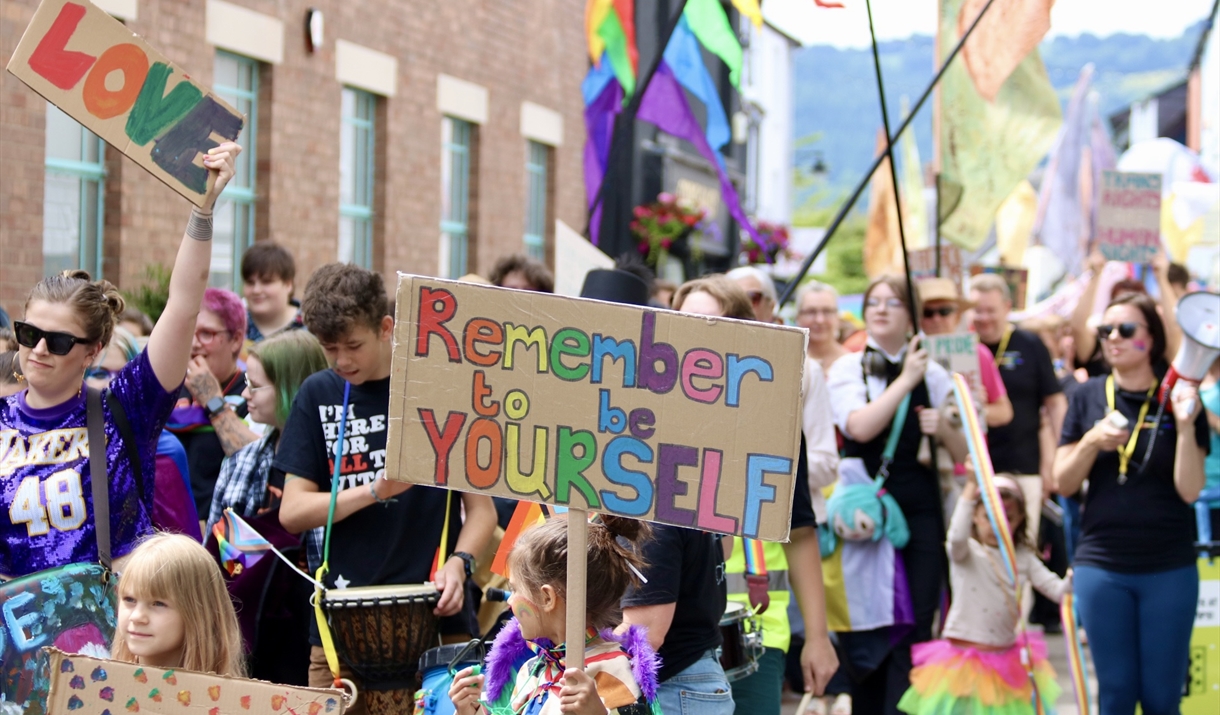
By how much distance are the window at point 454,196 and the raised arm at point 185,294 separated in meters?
9.95

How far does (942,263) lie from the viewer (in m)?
8.55

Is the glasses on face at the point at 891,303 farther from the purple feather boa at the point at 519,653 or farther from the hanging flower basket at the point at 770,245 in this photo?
the hanging flower basket at the point at 770,245

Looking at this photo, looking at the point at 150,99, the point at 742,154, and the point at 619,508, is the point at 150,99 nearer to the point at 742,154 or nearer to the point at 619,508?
the point at 619,508

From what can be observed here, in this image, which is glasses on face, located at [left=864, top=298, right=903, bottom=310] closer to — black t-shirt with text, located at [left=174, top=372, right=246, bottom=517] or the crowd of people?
the crowd of people

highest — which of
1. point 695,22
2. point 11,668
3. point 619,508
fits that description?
point 695,22

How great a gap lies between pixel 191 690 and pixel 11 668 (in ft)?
2.27

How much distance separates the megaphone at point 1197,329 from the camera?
5.34 m

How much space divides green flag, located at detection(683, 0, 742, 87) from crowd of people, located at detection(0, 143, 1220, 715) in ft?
4.65

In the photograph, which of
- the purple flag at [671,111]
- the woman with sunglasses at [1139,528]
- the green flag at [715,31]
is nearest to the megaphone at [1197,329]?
the woman with sunglasses at [1139,528]

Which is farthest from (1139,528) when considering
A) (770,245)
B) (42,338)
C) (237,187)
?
(770,245)

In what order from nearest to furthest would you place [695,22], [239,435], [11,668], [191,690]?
1. [191,690]
2. [11,668]
3. [239,435]
4. [695,22]

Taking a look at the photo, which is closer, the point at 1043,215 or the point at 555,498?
the point at 555,498

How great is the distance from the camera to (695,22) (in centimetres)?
774

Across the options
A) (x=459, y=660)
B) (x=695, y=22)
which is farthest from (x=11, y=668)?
(x=695, y=22)
